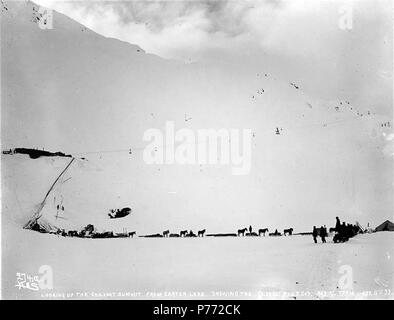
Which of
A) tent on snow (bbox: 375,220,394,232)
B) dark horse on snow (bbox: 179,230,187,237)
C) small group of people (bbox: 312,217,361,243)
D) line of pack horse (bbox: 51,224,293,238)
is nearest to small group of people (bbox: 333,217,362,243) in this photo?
small group of people (bbox: 312,217,361,243)

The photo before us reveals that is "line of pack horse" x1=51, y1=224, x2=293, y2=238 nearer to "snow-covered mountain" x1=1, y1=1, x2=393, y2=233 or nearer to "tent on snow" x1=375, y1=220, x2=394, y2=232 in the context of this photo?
"snow-covered mountain" x1=1, y1=1, x2=393, y2=233

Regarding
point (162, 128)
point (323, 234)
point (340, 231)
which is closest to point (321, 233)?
point (323, 234)

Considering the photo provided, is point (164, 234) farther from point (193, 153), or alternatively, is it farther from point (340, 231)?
point (340, 231)

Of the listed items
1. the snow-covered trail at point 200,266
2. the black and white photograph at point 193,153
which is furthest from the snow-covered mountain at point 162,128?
the snow-covered trail at point 200,266

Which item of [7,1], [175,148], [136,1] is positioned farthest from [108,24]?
[175,148]

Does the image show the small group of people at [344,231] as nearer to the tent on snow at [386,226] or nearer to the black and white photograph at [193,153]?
the black and white photograph at [193,153]
